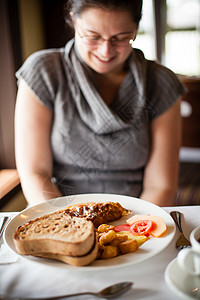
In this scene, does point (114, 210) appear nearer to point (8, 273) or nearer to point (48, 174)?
point (8, 273)

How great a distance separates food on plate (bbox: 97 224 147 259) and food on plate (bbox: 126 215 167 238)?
0.09 feet

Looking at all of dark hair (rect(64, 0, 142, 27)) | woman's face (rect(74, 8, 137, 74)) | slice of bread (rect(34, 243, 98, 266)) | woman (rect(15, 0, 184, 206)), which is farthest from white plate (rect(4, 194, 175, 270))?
dark hair (rect(64, 0, 142, 27))

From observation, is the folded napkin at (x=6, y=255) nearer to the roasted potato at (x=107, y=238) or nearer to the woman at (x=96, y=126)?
the roasted potato at (x=107, y=238)

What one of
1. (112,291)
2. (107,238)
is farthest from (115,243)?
(112,291)

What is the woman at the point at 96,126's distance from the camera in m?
1.31

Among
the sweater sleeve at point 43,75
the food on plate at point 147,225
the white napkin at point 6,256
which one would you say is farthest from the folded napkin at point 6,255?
the sweater sleeve at point 43,75

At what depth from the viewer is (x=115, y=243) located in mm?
739

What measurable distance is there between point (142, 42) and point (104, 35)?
259 cm

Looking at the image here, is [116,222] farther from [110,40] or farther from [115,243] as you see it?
[110,40]

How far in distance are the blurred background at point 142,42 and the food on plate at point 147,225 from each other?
0.71 metres

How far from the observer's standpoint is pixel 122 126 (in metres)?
1.33

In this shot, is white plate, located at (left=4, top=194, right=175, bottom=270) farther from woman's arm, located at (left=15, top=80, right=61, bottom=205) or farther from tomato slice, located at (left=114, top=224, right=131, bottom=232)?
woman's arm, located at (left=15, top=80, right=61, bottom=205)

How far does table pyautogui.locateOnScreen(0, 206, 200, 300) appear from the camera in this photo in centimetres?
65

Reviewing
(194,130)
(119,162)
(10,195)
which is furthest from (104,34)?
(194,130)
